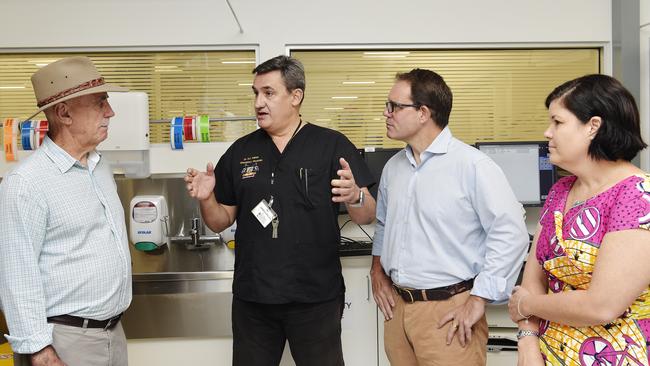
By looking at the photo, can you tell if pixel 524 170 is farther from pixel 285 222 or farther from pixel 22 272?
pixel 22 272

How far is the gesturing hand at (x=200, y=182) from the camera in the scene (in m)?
1.99

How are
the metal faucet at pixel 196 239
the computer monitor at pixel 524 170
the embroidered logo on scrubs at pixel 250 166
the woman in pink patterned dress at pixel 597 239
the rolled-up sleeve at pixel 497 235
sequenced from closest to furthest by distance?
1. the woman in pink patterned dress at pixel 597 239
2. the rolled-up sleeve at pixel 497 235
3. the embroidered logo on scrubs at pixel 250 166
4. the metal faucet at pixel 196 239
5. the computer monitor at pixel 524 170

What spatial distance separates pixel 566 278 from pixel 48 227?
1457mm

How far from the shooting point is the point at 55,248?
159 cm

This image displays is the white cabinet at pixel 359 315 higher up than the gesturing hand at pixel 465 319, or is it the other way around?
the gesturing hand at pixel 465 319

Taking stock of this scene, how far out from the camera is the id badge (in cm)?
202

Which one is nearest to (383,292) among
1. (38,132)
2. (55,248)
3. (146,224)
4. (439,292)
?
(439,292)

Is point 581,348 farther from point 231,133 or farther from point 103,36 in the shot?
point 103,36

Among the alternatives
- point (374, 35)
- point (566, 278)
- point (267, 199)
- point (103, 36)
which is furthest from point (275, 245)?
point (103, 36)

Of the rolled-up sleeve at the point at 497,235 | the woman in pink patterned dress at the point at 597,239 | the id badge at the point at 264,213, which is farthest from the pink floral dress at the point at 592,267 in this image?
the id badge at the point at 264,213

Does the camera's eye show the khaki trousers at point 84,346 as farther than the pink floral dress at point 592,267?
Yes

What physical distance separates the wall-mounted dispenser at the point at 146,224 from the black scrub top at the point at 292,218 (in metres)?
0.79

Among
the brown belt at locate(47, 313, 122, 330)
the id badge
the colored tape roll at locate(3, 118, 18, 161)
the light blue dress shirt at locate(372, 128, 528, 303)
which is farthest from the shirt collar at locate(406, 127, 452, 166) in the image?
the colored tape roll at locate(3, 118, 18, 161)

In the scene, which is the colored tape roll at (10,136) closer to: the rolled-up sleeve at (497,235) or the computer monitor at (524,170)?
the rolled-up sleeve at (497,235)
